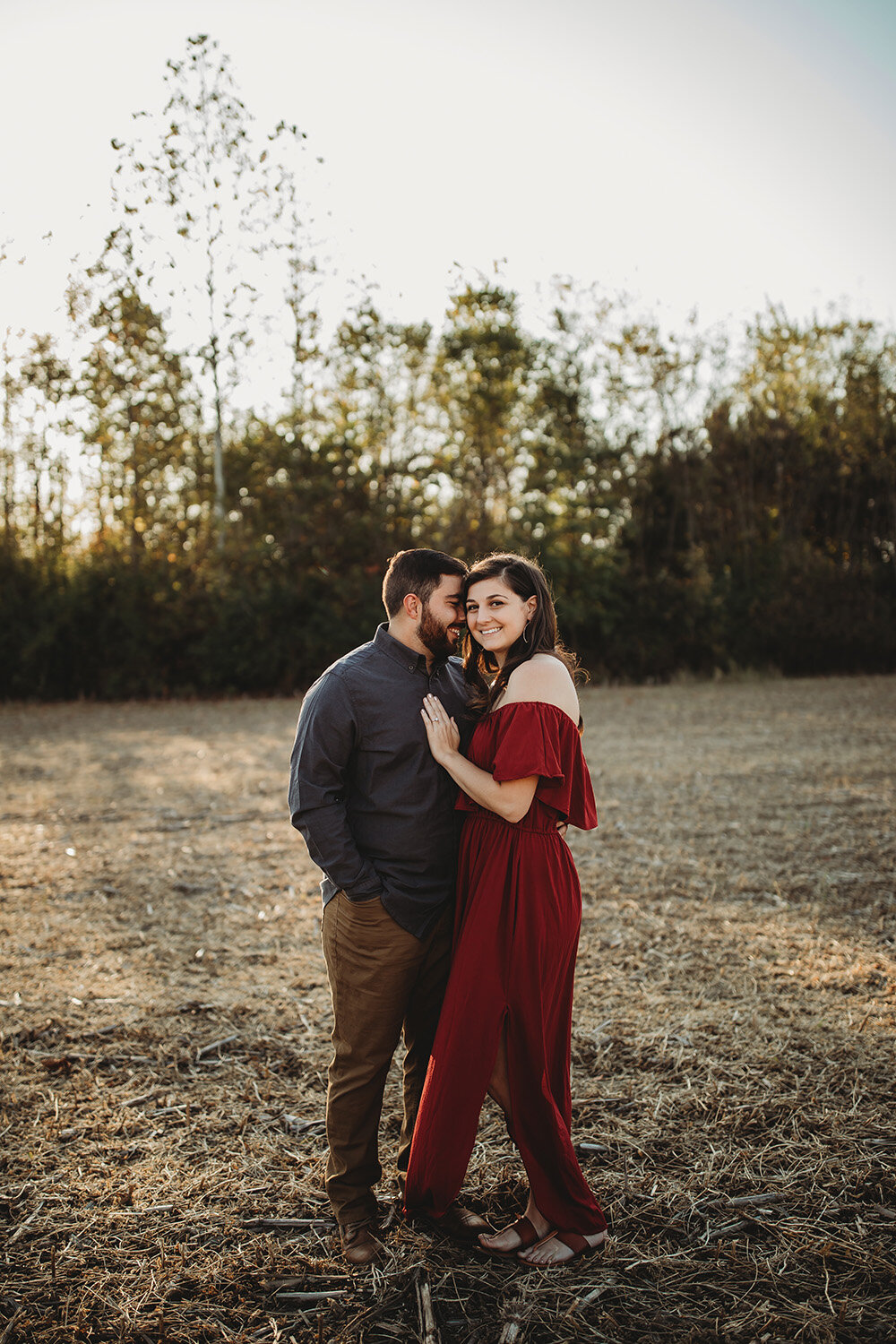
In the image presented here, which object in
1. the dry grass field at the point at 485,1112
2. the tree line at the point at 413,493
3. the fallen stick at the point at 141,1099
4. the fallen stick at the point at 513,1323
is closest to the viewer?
the fallen stick at the point at 513,1323

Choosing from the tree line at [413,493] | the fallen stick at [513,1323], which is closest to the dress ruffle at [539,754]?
the fallen stick at [513,1323]

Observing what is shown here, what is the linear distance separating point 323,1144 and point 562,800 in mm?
1610

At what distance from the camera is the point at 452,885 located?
106 inches

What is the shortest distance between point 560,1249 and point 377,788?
1389mm

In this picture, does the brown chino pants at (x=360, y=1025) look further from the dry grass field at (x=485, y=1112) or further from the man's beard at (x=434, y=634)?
the man's beard at (x=434, y=634)

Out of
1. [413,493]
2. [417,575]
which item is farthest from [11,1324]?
[413,493]

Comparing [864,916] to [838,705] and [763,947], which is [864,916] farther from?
[838,705]

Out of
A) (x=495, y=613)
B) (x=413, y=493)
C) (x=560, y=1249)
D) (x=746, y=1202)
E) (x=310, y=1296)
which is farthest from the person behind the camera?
(x=413, y=493)

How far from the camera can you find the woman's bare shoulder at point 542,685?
2562 mm

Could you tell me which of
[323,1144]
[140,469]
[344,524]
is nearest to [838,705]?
[344,524]

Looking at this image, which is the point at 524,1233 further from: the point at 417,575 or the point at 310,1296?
the point at 417,575

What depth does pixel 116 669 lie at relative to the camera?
18828mm

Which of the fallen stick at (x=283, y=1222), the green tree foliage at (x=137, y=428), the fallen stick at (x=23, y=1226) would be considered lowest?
the fallen stick at (x=283, y=1222)

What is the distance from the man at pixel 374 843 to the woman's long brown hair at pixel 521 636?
144mm
